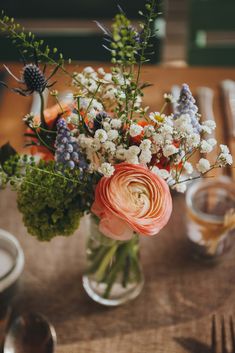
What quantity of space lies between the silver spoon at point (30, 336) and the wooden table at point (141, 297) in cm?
3

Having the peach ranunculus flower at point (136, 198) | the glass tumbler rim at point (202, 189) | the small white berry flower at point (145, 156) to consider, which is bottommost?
the glass tumbler rim at point (202, 189)

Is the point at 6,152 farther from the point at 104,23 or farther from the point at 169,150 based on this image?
the point at 104,23

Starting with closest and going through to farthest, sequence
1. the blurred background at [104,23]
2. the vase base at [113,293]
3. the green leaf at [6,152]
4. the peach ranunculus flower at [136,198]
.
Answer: the peach ranunculus flower at [136,198] < the green leaf at [6,152] < the vase base at [113,293] < the blurred background at [104,23]

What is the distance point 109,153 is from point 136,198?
0.08m

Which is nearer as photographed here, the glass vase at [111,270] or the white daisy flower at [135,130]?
the white daisy flower at [135,130]

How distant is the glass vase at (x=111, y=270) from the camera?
1.06m

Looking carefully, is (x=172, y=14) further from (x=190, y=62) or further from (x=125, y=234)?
(x=125, y=234)

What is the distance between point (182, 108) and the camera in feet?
2.86

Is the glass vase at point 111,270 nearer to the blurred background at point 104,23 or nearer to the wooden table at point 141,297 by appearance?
the wooden table at point 141,297

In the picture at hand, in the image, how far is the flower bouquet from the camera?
2.64ft

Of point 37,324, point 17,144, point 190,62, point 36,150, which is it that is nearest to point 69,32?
point 190,62

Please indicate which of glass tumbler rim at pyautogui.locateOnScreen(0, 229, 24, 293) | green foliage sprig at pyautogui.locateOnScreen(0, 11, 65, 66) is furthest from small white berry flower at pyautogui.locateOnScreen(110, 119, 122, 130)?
glass tumbler rim at pyautogui.locateOnScreen(0, 229, 24, 293)

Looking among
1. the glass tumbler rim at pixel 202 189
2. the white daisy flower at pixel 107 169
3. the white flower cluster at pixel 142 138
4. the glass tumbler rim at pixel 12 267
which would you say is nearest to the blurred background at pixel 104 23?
the glass tumbler rim at pixel 202 189

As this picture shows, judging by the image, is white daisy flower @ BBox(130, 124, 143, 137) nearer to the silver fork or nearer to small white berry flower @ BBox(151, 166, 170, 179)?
small white berry flower @ BBox(151, 166, 170, 179)
